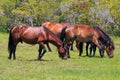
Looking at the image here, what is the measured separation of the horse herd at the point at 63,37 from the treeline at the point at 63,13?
637 inches

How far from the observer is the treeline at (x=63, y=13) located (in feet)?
130

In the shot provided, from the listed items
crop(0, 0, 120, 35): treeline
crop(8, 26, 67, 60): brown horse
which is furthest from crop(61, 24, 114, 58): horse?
crop(0, 0, 120, 35): treeline

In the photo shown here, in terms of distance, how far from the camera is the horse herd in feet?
57.7

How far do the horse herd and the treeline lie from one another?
16176mm

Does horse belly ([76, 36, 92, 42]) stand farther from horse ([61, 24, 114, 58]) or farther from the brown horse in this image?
the brown horse

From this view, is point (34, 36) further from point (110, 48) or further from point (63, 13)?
point (63, 13)

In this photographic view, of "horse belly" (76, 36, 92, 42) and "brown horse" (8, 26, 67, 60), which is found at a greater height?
"brown horse" (8, 26, 67, 60)

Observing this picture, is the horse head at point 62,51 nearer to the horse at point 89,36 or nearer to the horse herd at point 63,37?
the horse herd at point 63,37

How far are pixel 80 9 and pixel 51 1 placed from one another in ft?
12.0

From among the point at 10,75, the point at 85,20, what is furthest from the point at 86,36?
the point at 85,20

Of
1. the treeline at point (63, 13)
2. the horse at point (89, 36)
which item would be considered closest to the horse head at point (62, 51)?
the horse at point (89, 36)

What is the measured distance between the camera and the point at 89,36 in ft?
67.5

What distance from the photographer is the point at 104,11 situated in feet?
133

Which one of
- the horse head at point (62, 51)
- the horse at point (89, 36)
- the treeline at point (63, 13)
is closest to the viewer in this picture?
the horse head at point (62, 51)
